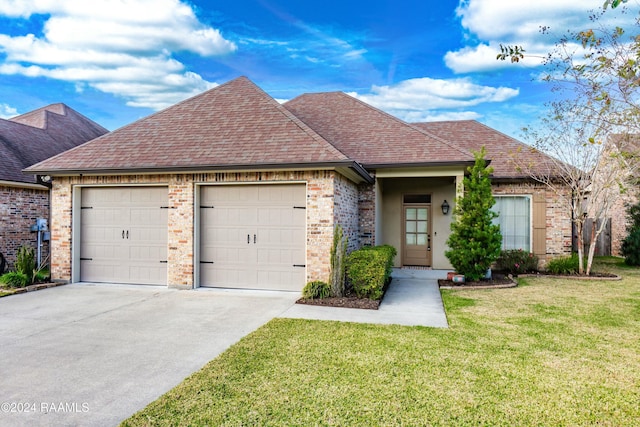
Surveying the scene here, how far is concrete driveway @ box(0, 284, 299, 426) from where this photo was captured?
10.9ft

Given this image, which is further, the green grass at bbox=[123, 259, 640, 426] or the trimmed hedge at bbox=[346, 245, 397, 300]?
the trimmed hedge at bbox=[346, 245, 397, 300]

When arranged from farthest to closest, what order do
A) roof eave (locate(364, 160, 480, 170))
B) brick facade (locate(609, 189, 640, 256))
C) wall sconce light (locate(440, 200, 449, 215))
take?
brick facade (locate(609, 189, 640, 256)) < wall sconce light (locate(440, 200, 449, 215)) < roof eave (locate(364, 160, 480, 170))

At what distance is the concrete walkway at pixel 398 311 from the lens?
609 cm

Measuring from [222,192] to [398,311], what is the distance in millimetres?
4578

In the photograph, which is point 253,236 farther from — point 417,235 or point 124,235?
point 417,235

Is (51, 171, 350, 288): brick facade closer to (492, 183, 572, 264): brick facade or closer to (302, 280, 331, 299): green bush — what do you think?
(302, 280, 331, 299): green bush

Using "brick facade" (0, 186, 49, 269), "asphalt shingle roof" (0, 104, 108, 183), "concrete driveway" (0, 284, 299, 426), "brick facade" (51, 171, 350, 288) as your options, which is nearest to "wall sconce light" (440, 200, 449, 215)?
A: "brick facade" (51, 171, 350, 288)

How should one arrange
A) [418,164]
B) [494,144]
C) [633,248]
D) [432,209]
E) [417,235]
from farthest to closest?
[633,248], [494,144], [417,235], [432,209], [418,164]

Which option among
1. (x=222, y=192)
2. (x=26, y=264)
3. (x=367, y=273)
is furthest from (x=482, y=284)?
(x=26, y=264)

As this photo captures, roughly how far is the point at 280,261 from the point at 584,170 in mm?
8972

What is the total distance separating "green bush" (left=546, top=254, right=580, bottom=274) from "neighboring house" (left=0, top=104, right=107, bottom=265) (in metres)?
14.3

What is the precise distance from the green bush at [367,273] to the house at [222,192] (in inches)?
25.5

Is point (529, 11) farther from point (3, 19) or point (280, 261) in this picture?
point (3, 19)

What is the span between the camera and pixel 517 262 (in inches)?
441
